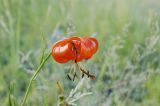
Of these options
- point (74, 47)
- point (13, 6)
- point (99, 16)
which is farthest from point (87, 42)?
point (99, 16)

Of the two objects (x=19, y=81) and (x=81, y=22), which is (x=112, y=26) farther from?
(x=19, y=81)

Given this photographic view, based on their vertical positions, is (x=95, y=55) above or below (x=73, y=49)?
below

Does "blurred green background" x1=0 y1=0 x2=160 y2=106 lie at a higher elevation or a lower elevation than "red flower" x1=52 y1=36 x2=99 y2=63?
lower

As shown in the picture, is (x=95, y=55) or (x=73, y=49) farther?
(x=95, y=55)

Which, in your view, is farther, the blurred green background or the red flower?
the blurred green background
